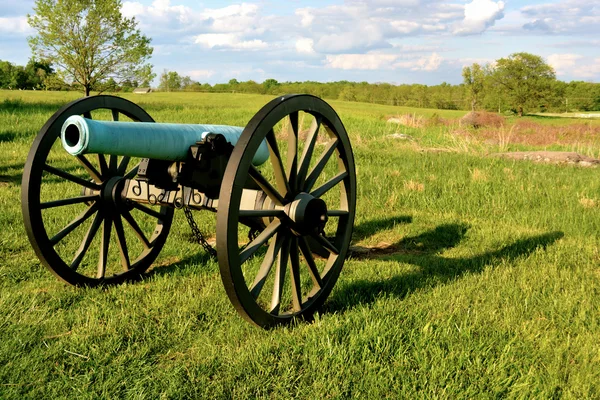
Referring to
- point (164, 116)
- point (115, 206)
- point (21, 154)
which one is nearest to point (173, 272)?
point (115, 206)

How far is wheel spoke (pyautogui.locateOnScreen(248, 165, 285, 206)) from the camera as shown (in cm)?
333

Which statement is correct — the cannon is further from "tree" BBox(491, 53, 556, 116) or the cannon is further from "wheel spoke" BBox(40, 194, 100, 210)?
"tree" BBox(491, 53, 556, 116)

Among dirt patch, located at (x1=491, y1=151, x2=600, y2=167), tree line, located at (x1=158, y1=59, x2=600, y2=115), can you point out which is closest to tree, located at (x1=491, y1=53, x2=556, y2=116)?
tree line, located at (x1=158, y1=59, x2=600, y2=115)

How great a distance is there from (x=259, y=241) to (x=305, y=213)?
397 mm

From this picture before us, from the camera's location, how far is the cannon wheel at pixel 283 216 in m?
3.09

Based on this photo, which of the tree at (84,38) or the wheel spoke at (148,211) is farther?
the tree at (84,38)

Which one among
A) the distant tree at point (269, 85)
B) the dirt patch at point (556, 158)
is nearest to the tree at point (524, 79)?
the distant tree at point (269, 85)

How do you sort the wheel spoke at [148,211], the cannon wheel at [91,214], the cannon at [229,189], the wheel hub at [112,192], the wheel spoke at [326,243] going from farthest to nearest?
the wheel spoke at [148,211]
the wheel hub at [112,192]
the cannon wheel at [91,214]
the wheel spoke at [326,243]
the cannon at [229,189]

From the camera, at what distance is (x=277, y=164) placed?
11.6 ft

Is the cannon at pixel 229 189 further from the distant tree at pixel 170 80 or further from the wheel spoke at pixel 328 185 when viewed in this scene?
the distant tree at pixel 170 80

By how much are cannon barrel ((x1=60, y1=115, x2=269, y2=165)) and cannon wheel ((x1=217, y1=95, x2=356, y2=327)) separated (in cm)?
53

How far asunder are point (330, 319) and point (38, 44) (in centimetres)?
3196

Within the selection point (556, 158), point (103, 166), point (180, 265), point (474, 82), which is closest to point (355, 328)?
point (180, 265)

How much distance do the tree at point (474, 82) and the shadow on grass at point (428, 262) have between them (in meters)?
71.5
